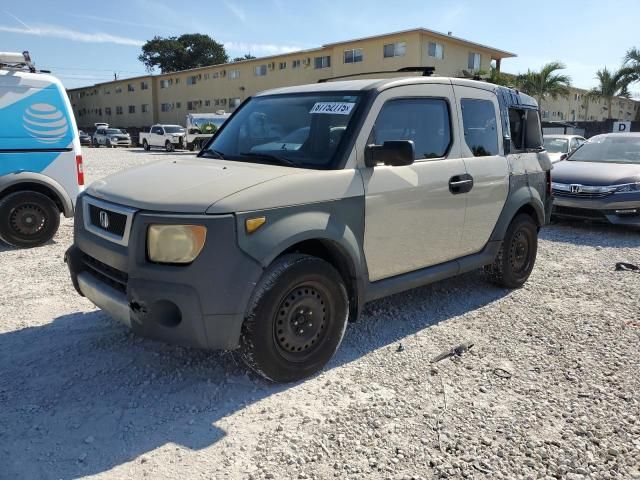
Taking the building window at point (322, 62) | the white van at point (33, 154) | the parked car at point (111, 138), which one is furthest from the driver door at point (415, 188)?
the parked car at point (111, 138)

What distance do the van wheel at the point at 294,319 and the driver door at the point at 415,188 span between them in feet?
1.52

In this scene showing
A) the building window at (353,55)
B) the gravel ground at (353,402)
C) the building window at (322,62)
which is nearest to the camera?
the gravel ground at (353,402)

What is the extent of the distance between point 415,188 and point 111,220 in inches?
84.6

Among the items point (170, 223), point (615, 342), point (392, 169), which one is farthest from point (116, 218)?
point (615, 342)

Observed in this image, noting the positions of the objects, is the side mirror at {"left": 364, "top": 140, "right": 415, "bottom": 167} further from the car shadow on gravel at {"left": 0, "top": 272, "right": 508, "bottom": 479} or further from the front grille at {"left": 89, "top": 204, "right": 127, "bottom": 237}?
the front grille at {"left": 89, "top": 204, "right": 127, "bottom": 237}

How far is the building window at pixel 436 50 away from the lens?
34844 mm

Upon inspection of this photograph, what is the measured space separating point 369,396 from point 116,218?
192 cm

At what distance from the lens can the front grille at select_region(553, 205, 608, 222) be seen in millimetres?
8406

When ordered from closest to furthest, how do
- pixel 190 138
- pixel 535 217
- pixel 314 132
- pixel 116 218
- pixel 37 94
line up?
1. pixel 116 218
2. pixel 314 132
3. pixel 535 217
4. pixel 37 94
5. pixel 190 138

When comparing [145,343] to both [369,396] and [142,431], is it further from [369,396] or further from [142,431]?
[369,396]

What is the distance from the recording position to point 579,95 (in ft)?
185

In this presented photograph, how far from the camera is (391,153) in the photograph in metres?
3.47

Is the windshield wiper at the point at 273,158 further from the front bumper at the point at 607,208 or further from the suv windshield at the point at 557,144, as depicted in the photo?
the suv windshield at the point at 557,144

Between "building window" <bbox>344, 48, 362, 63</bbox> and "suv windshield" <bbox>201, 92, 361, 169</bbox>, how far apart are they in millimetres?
34985
